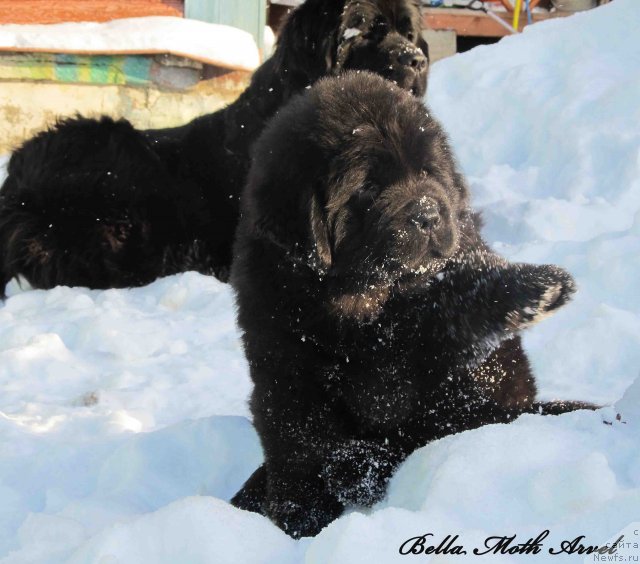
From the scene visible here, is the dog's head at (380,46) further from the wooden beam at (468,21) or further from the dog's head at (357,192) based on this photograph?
the wooden beam at (468,21)

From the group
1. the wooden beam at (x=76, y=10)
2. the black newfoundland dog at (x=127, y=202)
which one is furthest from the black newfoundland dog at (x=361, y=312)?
the wooden beam at (x=76, y=10)

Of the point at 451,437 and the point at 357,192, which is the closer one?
the point at 451,437

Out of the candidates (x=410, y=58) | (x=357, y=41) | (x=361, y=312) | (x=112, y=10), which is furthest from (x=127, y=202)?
(x=361, y=312)

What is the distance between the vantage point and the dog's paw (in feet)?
8.38

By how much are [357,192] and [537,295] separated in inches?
22.0

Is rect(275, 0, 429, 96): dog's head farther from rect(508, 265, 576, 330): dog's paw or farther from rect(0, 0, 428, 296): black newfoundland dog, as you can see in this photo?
rect(508, 265, 576, 330): dog's paw

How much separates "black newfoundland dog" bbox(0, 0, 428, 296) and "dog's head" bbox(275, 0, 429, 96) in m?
0.26

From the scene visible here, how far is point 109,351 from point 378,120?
2.09 m

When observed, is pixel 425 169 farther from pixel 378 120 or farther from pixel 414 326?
pixel 414 326

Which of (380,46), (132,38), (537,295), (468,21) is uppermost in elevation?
(380,46)

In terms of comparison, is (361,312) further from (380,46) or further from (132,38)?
(132,38)

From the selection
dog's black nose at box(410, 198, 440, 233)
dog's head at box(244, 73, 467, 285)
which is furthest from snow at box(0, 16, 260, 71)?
dog's black nose at box(410, 198, 440, 233)

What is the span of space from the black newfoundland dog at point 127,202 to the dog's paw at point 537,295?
9.01ft

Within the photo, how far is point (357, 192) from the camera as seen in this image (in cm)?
264
